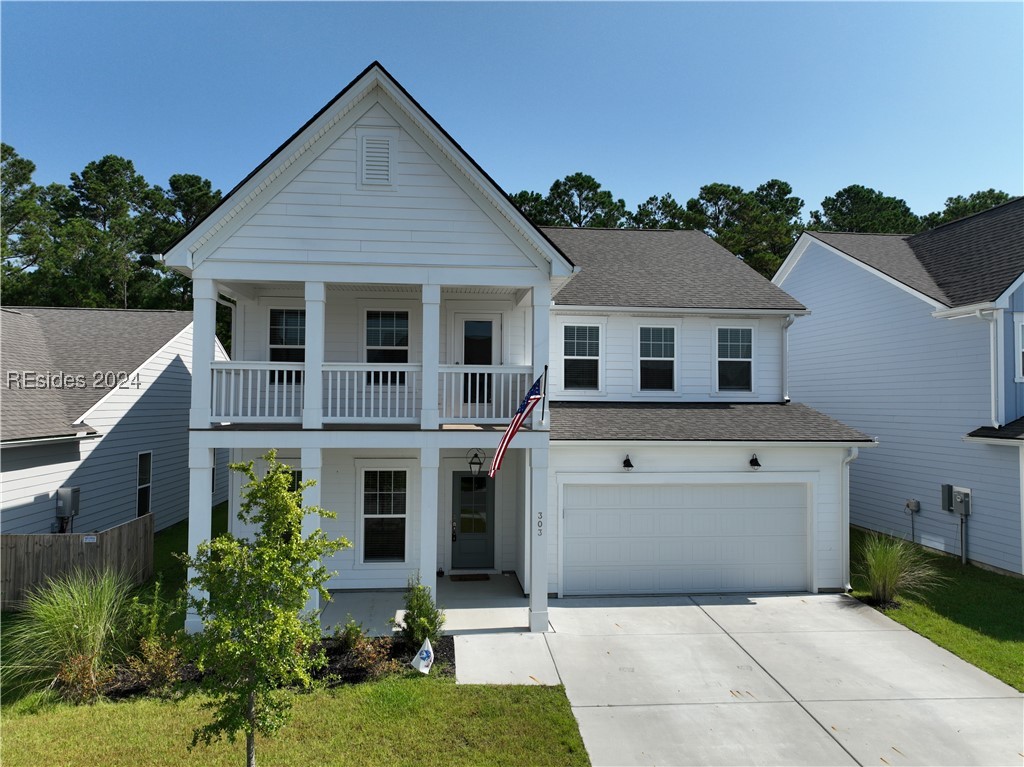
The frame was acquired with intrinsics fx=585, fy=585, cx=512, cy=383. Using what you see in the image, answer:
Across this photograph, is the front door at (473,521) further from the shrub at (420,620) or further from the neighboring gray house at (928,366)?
the neighboring gray house at (928,366)

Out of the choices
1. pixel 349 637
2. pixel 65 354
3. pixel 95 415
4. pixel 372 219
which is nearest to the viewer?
pixel 349 637

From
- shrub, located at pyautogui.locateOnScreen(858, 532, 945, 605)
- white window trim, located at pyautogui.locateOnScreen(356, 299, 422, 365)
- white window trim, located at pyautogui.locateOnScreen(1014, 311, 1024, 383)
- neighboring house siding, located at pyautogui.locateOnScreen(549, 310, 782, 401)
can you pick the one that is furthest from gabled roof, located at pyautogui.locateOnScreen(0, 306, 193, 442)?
white window trim, located at pyautogui.locateOnScreen(1014, 311, 1024, 383)

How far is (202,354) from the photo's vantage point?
9.58 meters

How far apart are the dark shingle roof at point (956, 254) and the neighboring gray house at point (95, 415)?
19.8 m

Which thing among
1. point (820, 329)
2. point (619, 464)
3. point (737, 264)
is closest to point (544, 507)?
point (619, 464)

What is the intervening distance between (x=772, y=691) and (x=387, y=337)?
358 inches

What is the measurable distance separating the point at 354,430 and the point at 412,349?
2918 mm

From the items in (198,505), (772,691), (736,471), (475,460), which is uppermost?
(475,460)

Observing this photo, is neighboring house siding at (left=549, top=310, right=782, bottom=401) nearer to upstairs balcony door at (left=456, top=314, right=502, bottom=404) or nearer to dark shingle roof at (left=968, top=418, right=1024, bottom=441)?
upstairs balcony door at (left=456, top=314, right=502, bottom=404)

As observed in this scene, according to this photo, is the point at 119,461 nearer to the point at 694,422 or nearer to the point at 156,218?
the point at 694,422

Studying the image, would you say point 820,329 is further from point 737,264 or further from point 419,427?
point 419,427

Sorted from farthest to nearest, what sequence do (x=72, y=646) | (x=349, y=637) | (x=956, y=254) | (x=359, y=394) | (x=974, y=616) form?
(x=956, y=254)
(x=359, y=394)
(x=974, y=616)
(x=349, y=637)
(x=72, y=646)

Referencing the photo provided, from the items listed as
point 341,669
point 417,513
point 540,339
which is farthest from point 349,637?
point 540,339

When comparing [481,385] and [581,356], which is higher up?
[581,356]
